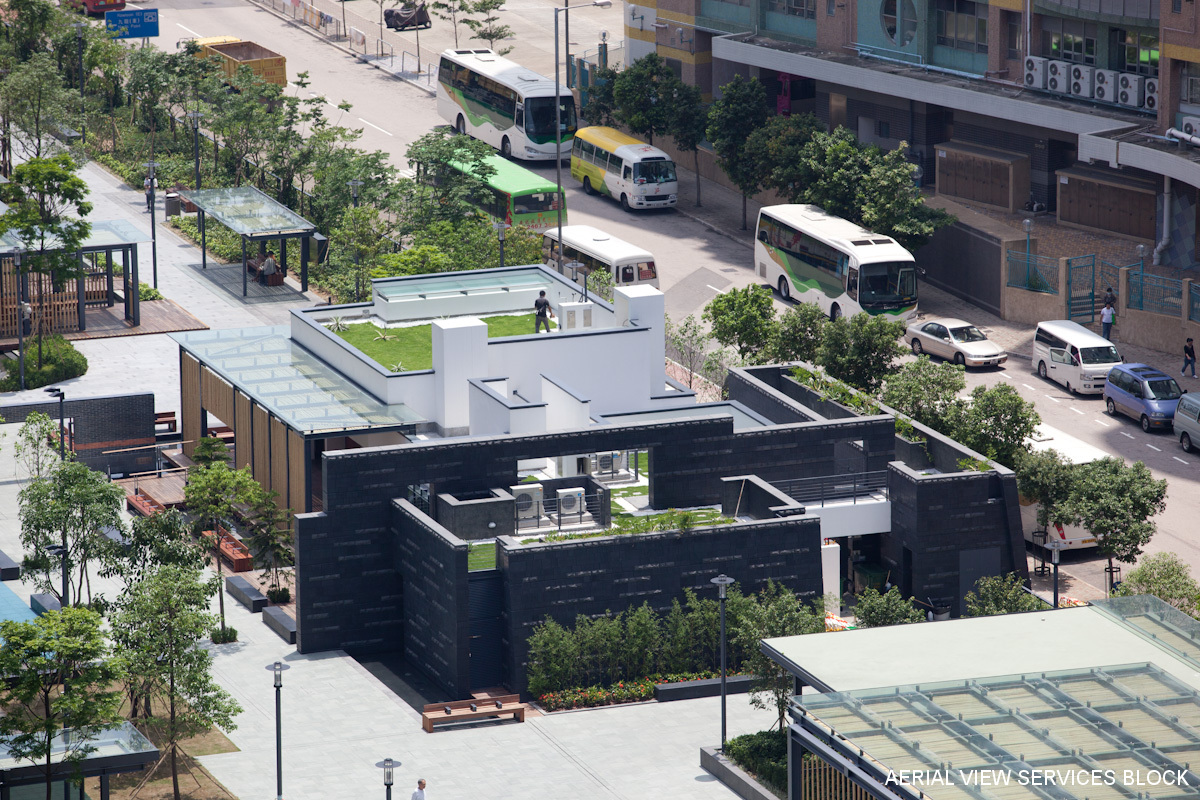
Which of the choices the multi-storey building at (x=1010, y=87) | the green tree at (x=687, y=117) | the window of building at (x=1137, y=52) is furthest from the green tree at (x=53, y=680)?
the green tree at (x=687, y=117)

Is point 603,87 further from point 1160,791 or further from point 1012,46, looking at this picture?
point 1160,791

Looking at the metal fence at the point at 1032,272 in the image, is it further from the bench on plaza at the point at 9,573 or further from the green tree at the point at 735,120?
the bench on plaza at the point at 9,573

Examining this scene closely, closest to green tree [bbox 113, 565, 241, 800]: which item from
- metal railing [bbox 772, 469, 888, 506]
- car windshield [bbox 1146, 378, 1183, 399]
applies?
metal railing [bbox 772, 469, 888, 506]

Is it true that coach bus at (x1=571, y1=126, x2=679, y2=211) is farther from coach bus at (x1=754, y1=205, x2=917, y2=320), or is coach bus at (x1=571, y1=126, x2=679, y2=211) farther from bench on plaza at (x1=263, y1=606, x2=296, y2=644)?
bench on plaza at (x1=263, y1=606, x2=296, y2=644)

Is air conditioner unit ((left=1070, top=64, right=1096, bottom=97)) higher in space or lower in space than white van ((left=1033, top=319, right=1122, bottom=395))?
higher

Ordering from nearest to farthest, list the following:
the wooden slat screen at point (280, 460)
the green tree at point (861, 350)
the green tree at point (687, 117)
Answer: the wooden slat screen at point (280, 460) < the green tree at point (861, 350) < the green tree at point (687, 117)

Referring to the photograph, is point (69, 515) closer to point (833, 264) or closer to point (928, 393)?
point (928, 393)

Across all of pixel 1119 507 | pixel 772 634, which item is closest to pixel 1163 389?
pixel 1119 507
